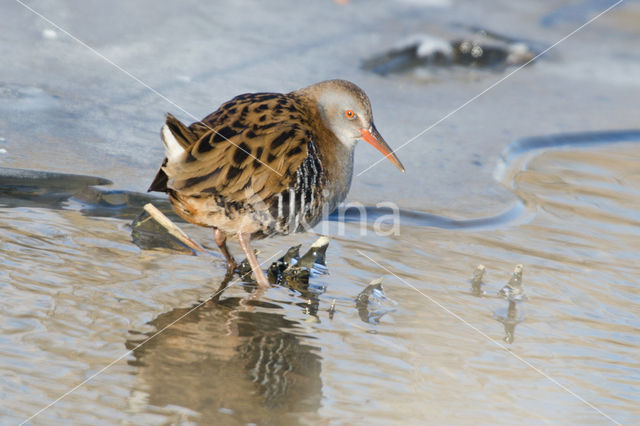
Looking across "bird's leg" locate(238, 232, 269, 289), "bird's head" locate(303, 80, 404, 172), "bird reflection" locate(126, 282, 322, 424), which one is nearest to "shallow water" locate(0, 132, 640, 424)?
"bird reflection" locate(126, 282, 322, 424)

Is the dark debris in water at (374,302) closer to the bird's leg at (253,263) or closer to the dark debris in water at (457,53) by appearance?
the bird's leg at (253,263)

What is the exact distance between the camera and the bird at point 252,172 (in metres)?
3.88

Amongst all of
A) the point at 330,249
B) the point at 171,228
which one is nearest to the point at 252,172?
the point at 171,228

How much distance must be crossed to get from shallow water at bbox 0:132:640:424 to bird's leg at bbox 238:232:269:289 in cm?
13

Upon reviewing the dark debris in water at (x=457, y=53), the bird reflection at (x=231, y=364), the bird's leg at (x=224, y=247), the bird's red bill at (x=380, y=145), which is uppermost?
the dark debris in water at (x=457, y=53)

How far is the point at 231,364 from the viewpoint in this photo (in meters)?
3.20

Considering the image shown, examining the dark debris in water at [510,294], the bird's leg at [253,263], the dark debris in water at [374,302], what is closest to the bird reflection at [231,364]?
the bird's leg at [253,263]

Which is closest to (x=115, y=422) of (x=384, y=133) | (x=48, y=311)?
(x=48, y=311)

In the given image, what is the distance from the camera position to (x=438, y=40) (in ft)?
28.6

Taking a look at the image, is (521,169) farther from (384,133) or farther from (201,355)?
(201,355)

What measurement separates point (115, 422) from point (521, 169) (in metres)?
4.43

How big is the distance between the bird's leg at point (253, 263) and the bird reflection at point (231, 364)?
239 millimetres

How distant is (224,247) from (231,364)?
123 centimetres

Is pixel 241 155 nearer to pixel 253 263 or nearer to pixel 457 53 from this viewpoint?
pixel 253 263
